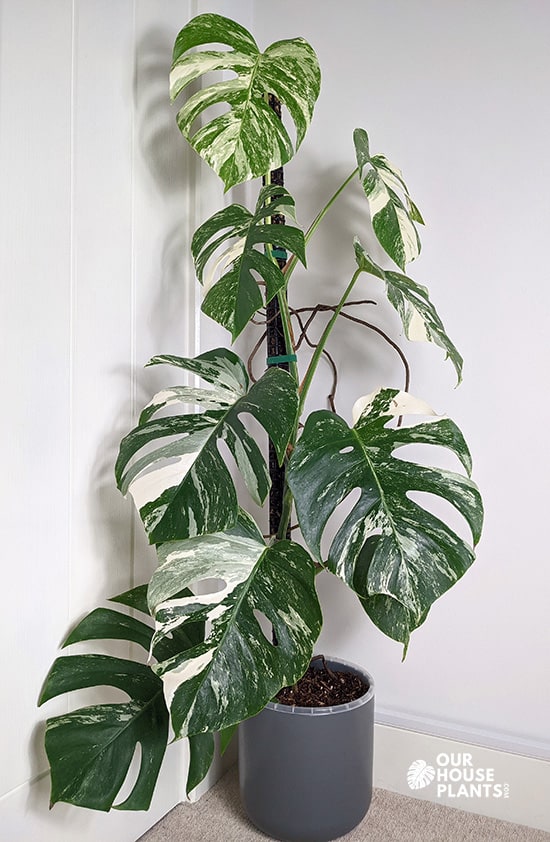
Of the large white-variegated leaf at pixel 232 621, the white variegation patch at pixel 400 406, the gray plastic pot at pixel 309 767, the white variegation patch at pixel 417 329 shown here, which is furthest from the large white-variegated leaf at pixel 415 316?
the gray plastic pot at pixel 309 767

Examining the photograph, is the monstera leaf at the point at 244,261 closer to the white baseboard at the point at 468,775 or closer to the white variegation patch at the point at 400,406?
the white variegation patch at the point at 400,406

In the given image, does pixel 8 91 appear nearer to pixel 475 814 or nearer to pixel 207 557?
pixel 207 557

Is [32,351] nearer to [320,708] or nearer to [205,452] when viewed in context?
[205,452]

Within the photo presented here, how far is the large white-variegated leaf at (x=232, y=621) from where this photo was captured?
102cm

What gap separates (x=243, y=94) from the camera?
1229mm

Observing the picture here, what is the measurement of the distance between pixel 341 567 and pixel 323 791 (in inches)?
19.1

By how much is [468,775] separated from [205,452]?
872 mm

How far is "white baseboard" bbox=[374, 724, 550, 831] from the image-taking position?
141 cm

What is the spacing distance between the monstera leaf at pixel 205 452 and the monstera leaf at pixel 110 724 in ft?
0.63

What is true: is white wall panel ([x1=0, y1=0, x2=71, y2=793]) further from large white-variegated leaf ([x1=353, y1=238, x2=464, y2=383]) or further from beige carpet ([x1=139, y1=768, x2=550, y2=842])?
large white-variegated leaf ([x1=353, y1=238, x2=464, y2=383])

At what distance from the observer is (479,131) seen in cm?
141

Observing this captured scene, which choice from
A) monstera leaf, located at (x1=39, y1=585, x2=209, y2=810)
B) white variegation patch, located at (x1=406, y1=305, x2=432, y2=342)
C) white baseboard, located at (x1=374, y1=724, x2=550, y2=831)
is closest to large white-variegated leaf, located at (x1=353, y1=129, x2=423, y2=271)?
white variegation patch, located at (x1=406, y1=305, x2=432, y2=342)

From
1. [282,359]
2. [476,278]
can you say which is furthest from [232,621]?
Answer: [476,278]

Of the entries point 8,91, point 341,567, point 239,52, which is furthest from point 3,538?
point 239,52
